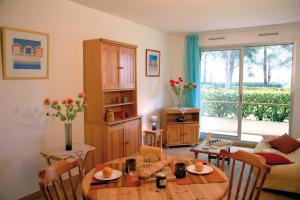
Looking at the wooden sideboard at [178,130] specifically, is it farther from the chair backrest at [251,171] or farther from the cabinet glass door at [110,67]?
the chair backrest at [251,171]

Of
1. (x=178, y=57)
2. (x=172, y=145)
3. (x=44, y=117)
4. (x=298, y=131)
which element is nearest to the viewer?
(x=44, y=117)

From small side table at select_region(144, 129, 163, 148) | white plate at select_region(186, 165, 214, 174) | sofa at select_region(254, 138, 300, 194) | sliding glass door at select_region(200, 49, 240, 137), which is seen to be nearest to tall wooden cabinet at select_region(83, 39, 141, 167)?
small side table at select_region(144, 129, 163, 148)

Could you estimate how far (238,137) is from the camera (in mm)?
5645

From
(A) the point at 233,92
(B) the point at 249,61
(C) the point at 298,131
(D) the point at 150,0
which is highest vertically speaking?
(D) the point at 150,0

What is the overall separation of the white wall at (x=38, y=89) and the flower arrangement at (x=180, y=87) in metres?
2.05

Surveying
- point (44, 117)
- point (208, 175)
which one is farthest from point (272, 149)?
point (44, 117)

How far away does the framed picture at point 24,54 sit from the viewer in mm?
2666

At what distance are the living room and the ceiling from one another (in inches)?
0.6

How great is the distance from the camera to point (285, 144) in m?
3.90

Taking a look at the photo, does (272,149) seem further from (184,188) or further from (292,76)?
(184,188)

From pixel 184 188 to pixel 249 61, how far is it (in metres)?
4.53

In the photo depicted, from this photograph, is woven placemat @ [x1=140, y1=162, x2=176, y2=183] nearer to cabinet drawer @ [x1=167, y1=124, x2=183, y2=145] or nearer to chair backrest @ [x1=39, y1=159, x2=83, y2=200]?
chair backrest @ [x1=39, y1=159, x2=83, y2=200]

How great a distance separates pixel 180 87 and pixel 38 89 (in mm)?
3457

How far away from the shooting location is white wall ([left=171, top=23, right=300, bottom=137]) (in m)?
4.93
